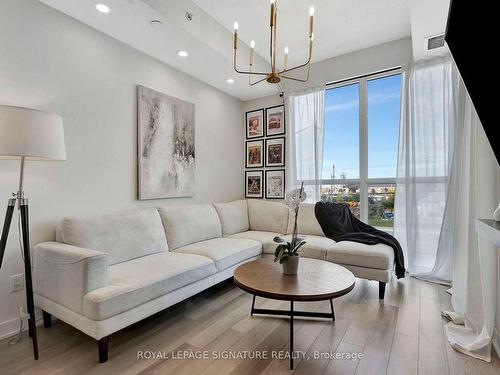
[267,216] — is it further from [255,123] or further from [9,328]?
[9,328]

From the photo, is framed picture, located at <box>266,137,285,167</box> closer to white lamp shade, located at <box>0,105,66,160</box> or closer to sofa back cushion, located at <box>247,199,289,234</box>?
sofa back cushion, located at <box>247,199,289,234</box>

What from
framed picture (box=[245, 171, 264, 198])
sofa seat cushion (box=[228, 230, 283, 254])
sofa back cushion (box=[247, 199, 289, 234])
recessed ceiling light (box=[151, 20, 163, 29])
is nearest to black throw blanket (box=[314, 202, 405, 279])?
sofa back cushion (box=[247, 199, 289, 234])

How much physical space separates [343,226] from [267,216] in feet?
3.50

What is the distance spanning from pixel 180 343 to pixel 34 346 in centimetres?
90

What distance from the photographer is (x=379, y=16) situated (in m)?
2.88

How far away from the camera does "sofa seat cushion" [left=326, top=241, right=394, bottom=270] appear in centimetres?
262

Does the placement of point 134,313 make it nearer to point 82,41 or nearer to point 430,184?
point 82,41

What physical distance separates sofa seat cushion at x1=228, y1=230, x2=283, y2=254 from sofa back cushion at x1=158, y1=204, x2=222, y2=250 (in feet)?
1.14

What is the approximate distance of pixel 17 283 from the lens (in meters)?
2.06

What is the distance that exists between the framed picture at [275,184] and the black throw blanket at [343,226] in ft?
2.60

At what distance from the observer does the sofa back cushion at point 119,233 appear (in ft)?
7.02

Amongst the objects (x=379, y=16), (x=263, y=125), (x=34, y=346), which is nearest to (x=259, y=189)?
(x=263, y=125)

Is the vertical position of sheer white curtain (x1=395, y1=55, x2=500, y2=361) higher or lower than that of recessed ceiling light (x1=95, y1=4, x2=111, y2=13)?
lower

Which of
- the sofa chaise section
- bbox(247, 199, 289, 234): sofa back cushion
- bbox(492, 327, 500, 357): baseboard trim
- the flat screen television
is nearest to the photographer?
the flat screen television
